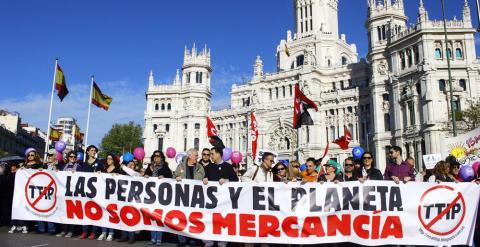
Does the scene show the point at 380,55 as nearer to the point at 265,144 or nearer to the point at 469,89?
the point at 469,89

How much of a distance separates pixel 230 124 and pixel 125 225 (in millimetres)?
57414

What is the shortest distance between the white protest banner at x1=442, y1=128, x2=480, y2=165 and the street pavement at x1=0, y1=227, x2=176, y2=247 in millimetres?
13347

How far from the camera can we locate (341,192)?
9180mm

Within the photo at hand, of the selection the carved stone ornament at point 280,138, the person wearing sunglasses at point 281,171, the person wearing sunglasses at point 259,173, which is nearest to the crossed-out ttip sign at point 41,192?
the person wearing sunglasses at point 259,173

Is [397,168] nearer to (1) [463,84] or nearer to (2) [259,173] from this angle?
(2) [259,173]

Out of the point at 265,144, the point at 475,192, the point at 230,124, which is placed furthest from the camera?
the point at 230,124

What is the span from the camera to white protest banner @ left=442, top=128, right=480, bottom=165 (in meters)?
16.4

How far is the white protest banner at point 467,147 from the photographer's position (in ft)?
53.8

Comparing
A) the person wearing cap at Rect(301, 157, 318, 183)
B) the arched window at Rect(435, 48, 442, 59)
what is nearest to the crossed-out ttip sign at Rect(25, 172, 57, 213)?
the person wearing cap at Rect(301, 157, 318, 183)

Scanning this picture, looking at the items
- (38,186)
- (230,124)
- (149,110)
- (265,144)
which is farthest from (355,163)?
(149,110)

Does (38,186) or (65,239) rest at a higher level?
(38,186)

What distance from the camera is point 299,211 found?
9203 millimetres

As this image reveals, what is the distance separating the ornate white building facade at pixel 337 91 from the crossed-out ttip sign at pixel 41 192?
859 inches

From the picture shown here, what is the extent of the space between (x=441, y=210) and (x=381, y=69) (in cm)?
4356
